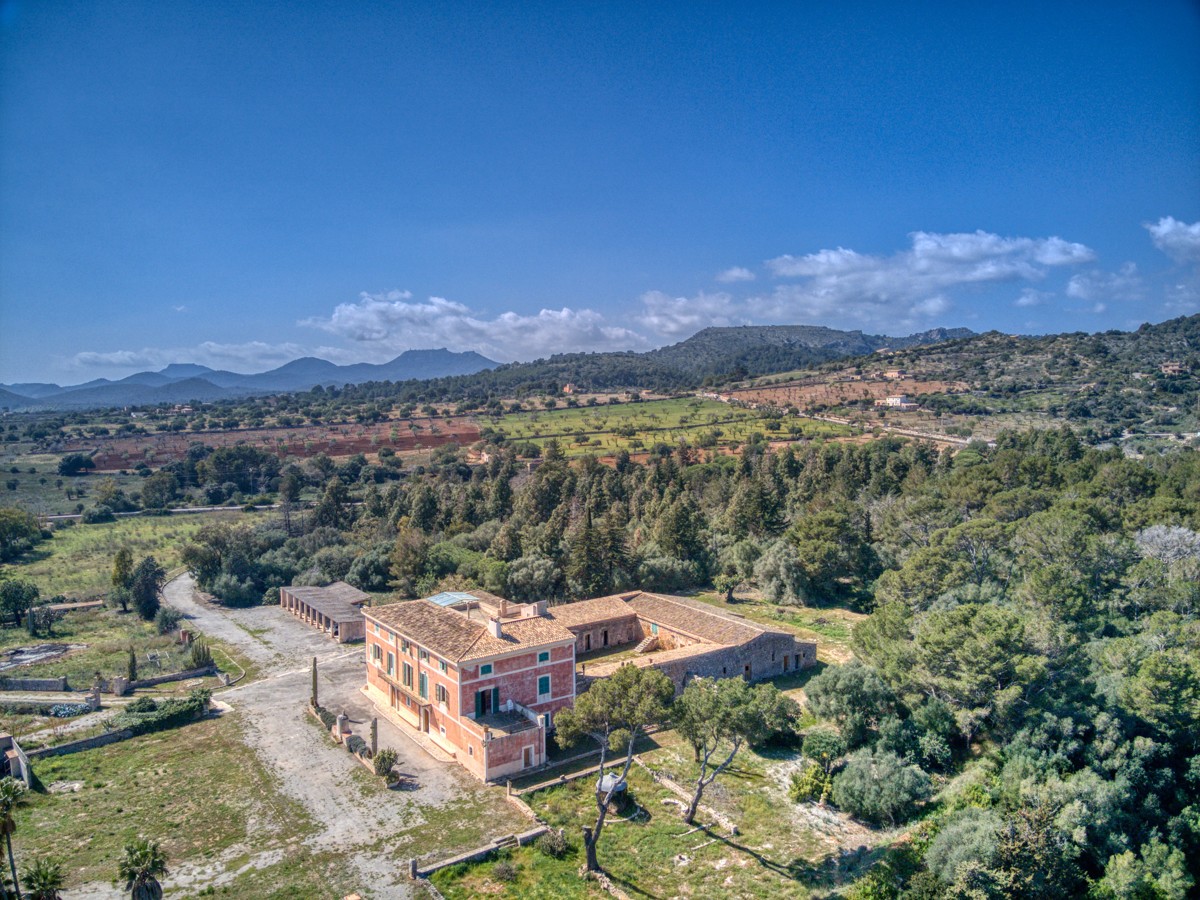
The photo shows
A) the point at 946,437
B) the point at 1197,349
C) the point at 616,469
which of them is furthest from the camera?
the point at 1197,349

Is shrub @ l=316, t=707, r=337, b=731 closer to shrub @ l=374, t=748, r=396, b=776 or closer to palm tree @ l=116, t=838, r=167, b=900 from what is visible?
shrub @ l=374, t=748, r=396, b=776

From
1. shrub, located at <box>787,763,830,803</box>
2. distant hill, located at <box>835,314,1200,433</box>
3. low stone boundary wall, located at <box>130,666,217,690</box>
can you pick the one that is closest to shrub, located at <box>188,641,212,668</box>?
low stone boundary wall, located at <box>130,666,217,690</box>

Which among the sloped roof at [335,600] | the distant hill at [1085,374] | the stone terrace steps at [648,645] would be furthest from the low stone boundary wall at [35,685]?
the distant hill at [1085,374]

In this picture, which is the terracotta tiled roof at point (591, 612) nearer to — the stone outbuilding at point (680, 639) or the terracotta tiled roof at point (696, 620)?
the stone outbuilding at point (680, 639)

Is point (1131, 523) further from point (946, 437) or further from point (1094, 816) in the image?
point (946, 437)

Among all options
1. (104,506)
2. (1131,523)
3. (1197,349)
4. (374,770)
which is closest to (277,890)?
(374,770)

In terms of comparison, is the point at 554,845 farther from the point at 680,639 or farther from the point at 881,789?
the point at 680,639

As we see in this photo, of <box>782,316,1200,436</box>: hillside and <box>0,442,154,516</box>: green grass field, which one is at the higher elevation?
<box>782,316,1200,436</box>: hillside
